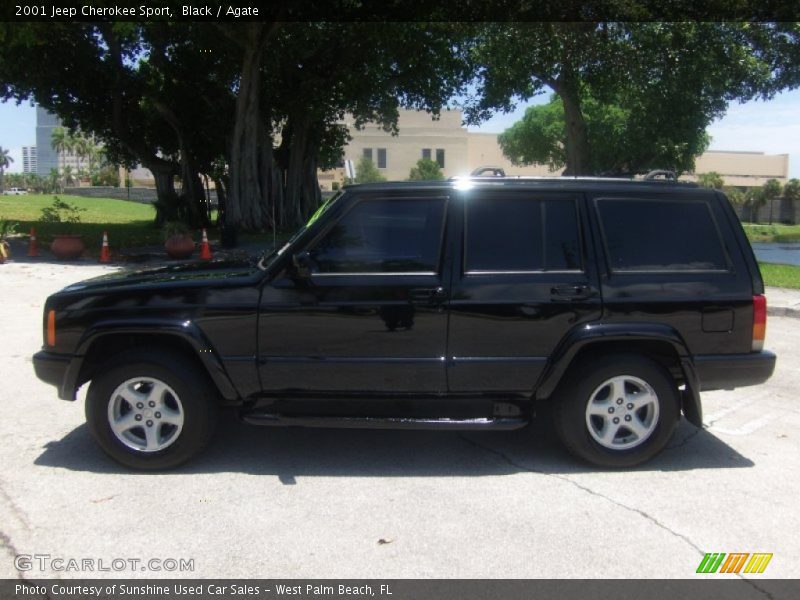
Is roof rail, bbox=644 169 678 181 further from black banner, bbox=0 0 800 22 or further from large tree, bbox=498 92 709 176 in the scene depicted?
black banner, bbox=0 0 800 22

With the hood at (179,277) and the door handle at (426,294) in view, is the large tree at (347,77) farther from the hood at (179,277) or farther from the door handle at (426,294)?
the door handle at (426,294)

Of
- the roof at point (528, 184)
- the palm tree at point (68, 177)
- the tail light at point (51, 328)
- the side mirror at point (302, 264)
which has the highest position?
the palm tree at point (68, 177)

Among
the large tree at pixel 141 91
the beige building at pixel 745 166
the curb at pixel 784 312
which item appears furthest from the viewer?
the beige building at pixel 745 166

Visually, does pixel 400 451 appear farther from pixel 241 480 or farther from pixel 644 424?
pixel 644 424

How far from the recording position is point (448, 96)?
26125 mm

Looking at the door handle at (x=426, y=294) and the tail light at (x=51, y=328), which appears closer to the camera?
the door handle at (x=426, y=294)

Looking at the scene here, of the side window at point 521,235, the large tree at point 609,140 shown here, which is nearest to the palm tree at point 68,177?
the large tree at point 609,140

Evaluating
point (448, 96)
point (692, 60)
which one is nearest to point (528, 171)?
point (448, 96)

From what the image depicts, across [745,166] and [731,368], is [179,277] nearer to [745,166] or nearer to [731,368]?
[731,368]

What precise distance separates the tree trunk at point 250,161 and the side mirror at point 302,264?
18.5 m

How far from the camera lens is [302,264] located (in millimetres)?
4367

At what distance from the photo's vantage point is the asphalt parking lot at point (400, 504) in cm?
349

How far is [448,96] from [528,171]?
172 ft
